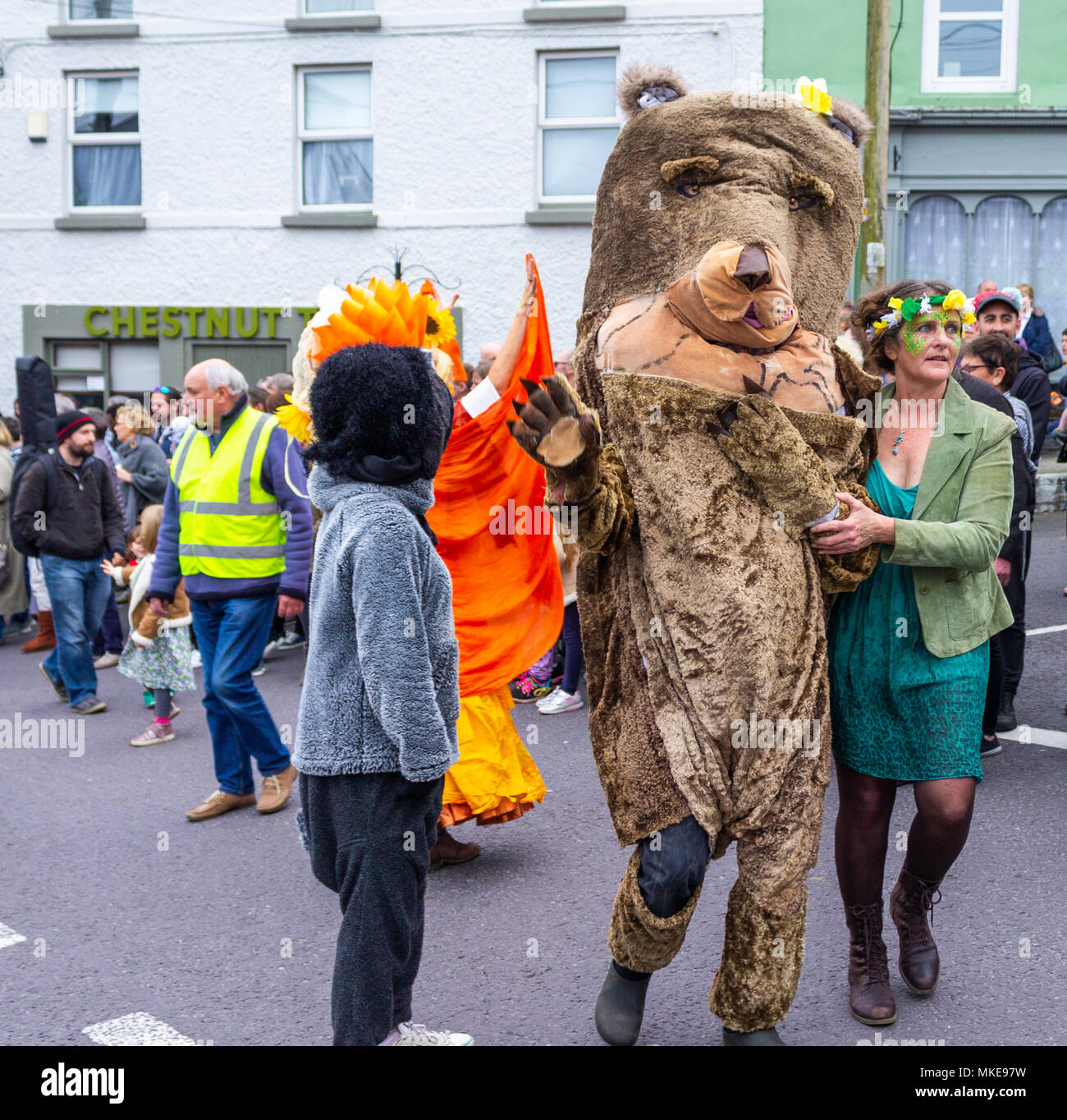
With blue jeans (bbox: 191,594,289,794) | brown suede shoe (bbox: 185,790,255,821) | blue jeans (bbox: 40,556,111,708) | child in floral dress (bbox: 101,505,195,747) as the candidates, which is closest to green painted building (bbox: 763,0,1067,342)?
blue jeans (bbox: 40,556,111,708)

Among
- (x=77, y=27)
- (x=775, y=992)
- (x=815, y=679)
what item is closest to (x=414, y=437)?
(x=815, y=679)

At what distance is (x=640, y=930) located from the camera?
2.94m

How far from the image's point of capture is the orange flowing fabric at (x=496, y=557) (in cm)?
452

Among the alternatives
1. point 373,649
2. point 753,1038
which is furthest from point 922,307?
point 753,1038

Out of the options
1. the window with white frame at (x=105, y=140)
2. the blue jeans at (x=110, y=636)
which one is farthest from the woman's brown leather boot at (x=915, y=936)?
the window with white frame at (x=105, y=140)

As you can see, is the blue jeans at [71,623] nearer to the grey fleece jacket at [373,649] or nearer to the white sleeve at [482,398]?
the white sleeve at [482,398]

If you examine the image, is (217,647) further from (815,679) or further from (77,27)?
(77,27)

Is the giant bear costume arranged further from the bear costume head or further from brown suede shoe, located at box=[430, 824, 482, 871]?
brown suede shoe, located at box=[430, 824, 482, 871]

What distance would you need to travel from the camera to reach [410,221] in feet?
48.1

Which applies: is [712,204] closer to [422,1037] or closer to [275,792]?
[422,1037]

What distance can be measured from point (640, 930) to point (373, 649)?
37.1 inches

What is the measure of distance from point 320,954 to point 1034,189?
546 inches

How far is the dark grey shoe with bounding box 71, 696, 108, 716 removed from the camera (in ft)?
24.7
